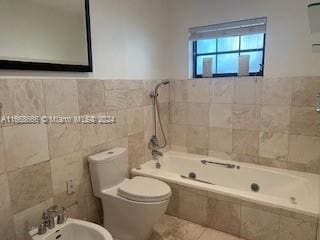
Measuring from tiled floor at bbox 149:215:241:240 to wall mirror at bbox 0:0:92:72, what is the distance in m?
1.63

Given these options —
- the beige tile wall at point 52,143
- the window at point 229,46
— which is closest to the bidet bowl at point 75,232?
the beige tile wall at point 52,143

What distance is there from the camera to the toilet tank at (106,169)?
1.97 m

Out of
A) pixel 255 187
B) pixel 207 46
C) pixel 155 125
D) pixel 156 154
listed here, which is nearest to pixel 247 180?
pixel 255 187

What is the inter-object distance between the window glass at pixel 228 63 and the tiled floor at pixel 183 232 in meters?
1.76

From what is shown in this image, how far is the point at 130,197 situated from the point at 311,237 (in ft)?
4.56

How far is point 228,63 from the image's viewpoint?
2768mm

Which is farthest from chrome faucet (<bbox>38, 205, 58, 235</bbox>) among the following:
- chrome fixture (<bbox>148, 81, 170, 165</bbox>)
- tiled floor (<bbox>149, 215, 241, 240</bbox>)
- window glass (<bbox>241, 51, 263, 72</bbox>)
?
window glass (<bbox>241, 51, 263, 72</bbox>)

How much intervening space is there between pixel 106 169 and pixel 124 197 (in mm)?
289

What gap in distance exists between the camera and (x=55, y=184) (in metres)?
1.78

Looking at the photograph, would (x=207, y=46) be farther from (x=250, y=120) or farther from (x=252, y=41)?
(x=250, y=120)

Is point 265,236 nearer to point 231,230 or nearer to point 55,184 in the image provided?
point 231,230

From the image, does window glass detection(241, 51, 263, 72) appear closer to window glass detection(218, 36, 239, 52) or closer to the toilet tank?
window glass detection(218, 36, 239, 52)

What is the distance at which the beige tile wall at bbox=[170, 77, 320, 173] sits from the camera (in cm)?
229

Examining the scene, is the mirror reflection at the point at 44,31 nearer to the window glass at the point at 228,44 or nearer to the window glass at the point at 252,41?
the window glass at the point at 228,44
